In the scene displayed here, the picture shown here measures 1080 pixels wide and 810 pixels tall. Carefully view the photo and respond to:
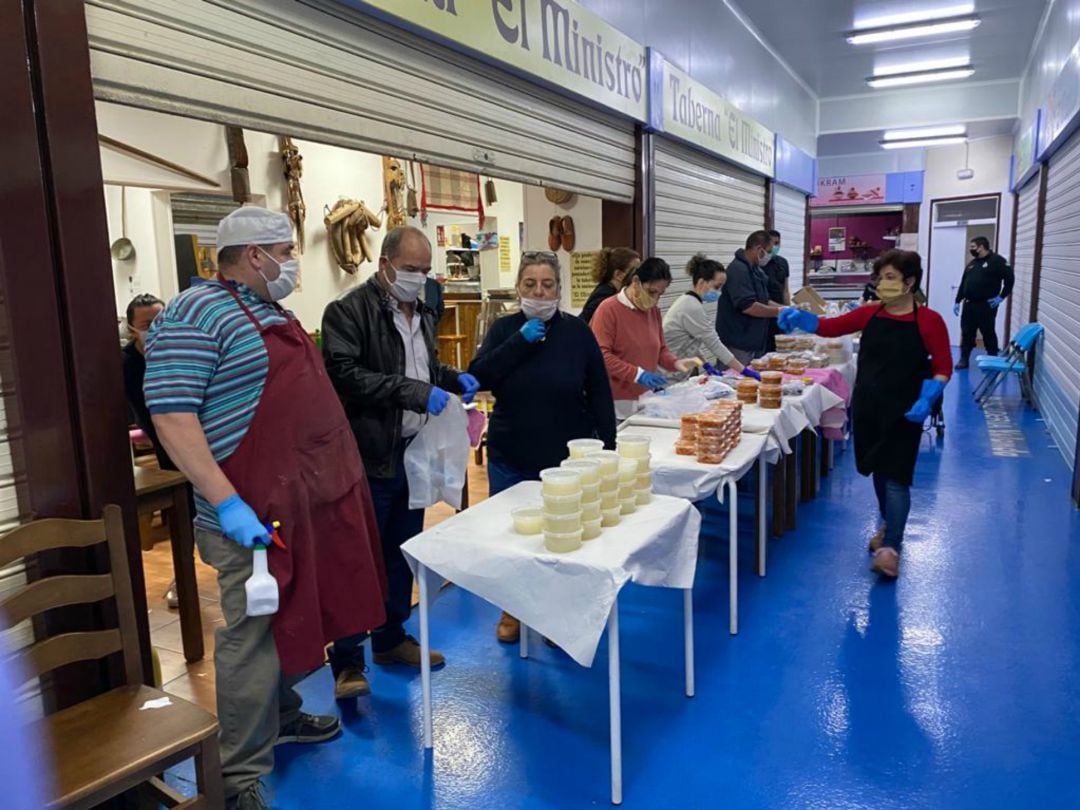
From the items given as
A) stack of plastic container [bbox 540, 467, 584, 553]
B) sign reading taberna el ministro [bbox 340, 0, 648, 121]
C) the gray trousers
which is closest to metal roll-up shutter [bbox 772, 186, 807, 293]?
sign reading taberna el ministro [bbox 340, 0, 648, 121]

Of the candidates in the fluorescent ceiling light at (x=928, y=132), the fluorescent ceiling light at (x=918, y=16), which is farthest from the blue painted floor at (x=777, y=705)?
the fluorescent ceiling light at (x=928, y=132)

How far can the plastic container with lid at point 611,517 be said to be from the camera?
2.72 meters

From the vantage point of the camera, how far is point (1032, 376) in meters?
9.51

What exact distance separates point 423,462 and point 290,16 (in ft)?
5.97

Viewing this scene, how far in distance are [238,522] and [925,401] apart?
3.28 m

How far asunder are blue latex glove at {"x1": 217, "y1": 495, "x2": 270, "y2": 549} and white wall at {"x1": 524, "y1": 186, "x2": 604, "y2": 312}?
4.46m

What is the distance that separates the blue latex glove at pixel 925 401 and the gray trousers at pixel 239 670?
3190 mm

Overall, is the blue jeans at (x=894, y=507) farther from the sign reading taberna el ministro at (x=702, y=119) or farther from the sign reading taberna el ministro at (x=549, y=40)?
the sign reading taberna el ministro at (x=702, y=119)

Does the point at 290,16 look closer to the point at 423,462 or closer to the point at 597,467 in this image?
the point at 423,462

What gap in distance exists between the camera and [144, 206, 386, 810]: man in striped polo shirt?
85.8 inches

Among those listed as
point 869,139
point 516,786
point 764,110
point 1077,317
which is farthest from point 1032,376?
point 516,786

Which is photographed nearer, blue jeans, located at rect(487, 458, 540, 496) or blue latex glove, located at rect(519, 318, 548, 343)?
blue latex glove, located at rect(519, 318, 548, 343)

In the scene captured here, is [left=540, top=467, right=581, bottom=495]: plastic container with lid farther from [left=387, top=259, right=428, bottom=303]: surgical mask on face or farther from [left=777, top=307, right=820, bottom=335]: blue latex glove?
[left=777, top=307, right=820, bottom=335]: blue latex glove

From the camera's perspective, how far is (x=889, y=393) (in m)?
4.06
